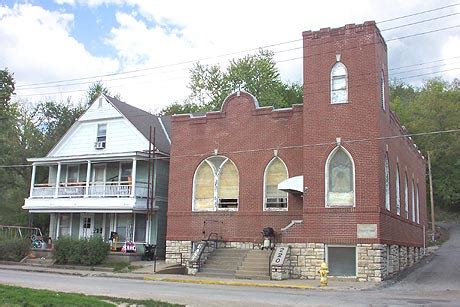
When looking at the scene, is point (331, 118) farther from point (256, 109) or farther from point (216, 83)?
point (216, 83)

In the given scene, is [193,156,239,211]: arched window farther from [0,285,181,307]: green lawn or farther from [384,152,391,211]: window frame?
[0,285,181,307]: green lawn

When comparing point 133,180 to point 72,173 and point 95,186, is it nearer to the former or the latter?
point 95,186

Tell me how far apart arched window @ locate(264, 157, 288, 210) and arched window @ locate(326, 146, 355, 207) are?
127 inches

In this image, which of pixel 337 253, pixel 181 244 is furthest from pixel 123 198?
pixel 337 253

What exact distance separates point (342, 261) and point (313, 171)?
419 centimetres

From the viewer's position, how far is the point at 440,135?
185 feet

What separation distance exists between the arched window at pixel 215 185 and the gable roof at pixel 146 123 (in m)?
5.12

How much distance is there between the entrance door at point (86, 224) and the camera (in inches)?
1345

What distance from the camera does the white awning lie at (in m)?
25.1

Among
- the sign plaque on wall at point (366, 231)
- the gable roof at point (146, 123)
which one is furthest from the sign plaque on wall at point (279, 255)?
the gable roof at point (146, 123)

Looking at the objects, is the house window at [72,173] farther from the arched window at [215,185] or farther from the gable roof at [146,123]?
the arched window at [215,185]

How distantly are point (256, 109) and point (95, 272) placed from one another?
11538 millimetres

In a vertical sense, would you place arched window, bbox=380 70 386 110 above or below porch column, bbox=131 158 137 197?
above

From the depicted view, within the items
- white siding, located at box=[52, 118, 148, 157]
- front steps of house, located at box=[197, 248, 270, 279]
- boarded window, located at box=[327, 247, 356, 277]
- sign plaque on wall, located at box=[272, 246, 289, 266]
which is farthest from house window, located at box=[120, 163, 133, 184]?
boarded window, located at box=[327, 247, 356, 277]
